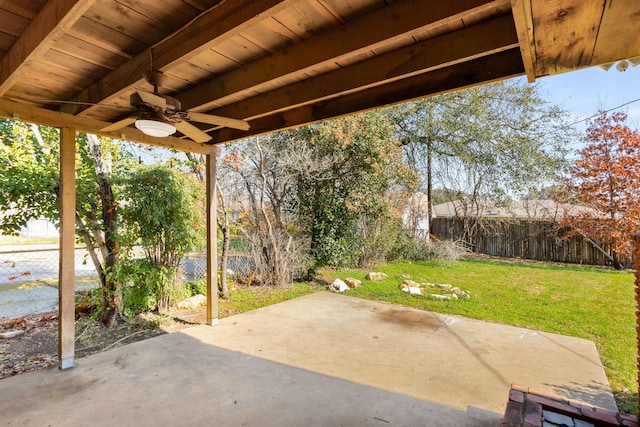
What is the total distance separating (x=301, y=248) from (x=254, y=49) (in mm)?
4719

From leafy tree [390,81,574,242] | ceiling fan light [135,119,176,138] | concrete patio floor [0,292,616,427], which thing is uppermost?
leafy tree [390,81,574,242]

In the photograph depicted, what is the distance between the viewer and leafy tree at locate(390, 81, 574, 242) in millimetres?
9586

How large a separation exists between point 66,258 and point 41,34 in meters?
2.13

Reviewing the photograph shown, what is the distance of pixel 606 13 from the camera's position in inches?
44.5

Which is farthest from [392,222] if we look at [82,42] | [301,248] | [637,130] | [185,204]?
[82,42]

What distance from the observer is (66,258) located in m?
2.97

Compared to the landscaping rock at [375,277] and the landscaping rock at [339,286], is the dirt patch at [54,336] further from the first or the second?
the landscaping rock at [375,277]

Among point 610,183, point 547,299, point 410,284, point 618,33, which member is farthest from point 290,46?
point 610,183

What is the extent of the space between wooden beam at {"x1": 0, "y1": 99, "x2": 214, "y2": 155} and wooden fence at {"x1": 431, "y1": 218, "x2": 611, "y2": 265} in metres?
9.26

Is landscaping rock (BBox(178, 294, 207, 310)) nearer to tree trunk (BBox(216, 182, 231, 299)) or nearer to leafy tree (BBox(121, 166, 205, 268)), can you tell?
tree trunk (BBox(216, 182, 231, 299))

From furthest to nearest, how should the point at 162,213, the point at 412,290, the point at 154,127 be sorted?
1. the point at 412,290
2. the point at 162,213
3. the point at 154,127

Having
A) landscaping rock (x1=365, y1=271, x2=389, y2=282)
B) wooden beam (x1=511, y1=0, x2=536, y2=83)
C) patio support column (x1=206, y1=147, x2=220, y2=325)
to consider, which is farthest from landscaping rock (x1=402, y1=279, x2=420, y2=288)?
wooden beam (x1=511, y1=0, x2=536, y2=83)

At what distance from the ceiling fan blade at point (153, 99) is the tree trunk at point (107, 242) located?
8.16ft

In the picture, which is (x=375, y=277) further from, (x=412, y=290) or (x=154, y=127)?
(x=154, y=127)
